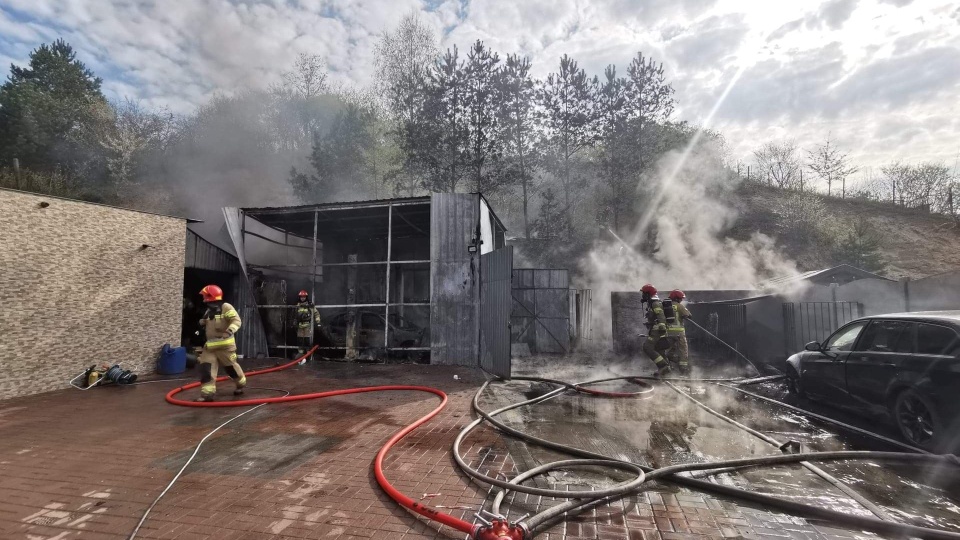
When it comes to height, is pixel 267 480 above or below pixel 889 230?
below

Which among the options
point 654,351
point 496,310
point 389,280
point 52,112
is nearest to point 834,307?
point 654,351

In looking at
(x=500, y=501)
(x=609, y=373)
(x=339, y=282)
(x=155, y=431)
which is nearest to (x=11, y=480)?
(x=155, y=431)

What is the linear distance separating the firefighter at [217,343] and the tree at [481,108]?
15211mm

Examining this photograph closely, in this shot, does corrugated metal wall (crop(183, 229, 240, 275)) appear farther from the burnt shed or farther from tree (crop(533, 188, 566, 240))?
tree (crop(533, 188, 566, 240))

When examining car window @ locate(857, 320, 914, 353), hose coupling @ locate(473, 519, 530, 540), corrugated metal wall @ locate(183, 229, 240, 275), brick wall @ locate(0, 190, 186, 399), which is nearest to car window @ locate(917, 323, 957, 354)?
car window @ locate(857, 320, 914, 353)

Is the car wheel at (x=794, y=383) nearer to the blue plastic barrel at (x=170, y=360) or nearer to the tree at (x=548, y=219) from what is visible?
the blue plastic barrel at (x=170, y=360)

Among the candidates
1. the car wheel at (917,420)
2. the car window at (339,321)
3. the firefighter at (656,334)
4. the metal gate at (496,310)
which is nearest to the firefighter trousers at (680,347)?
the firefighter at (656,334)

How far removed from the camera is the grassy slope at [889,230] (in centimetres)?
2447

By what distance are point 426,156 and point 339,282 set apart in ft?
26.0

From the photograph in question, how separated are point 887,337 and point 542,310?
8796mm

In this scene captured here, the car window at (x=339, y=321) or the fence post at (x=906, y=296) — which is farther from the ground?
the fence post at (x=906, y=296)

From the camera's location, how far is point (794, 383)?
21.4 feet

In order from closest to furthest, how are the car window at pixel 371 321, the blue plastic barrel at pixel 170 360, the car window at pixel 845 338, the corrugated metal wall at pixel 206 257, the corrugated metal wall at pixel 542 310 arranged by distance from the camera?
the car window at pixel 845 338
the blue plastic barrel at pixel 170 360
the corrugated metal wall at pixel 206 257
the car window at pixel 371 321
the corrugated metal wall at pixel 542 310

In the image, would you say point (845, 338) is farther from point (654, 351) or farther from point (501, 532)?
point (501, 532)
